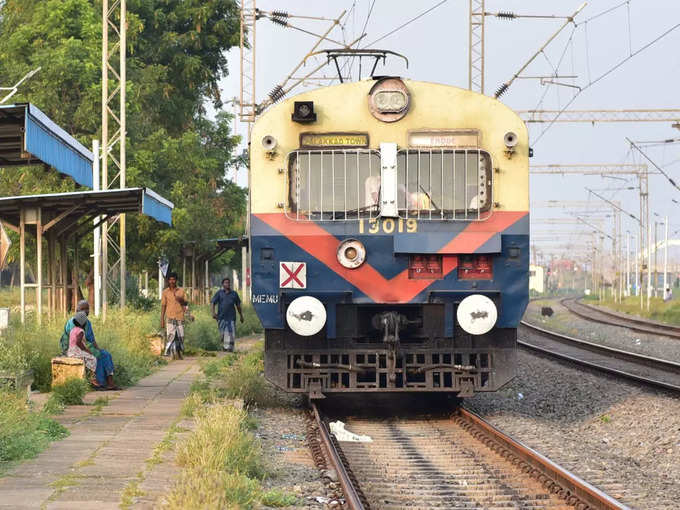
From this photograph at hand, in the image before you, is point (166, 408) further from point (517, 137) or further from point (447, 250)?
point (517, 137)

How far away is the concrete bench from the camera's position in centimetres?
1428

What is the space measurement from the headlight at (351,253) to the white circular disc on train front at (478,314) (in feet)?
4.17

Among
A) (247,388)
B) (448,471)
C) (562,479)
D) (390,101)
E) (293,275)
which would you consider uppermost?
(390,101)

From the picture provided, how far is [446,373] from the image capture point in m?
12.9

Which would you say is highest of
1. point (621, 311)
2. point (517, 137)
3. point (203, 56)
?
point (203, 56)

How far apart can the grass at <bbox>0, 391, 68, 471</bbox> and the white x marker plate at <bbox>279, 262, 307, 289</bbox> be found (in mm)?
2944

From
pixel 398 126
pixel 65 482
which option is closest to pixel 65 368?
pixel 398 126

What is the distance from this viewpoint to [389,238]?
40.1 feet

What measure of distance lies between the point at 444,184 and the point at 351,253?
130 cm

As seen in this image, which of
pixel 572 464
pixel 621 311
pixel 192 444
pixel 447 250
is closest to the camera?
pixel 192 444

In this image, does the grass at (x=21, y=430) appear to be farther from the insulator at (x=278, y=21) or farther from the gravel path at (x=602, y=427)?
the insulator at (x=278, y=21)

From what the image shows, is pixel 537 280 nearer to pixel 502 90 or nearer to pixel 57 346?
pixel 502 90

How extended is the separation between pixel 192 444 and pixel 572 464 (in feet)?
11.7

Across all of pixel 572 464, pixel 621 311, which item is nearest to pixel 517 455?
pixel 572 464
